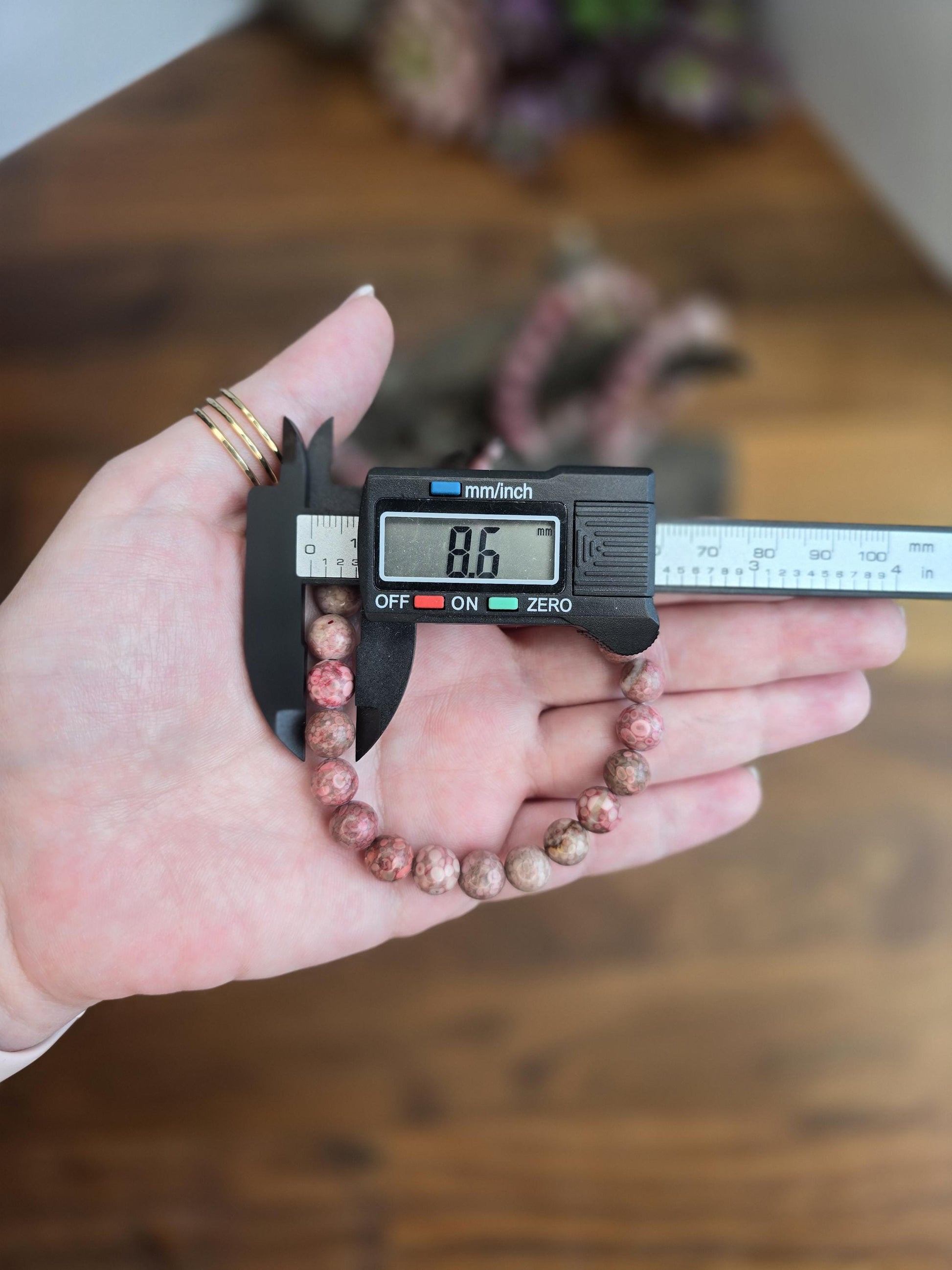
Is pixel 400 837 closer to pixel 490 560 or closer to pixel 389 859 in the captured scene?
pixel 389 859

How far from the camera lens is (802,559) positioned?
141 centimetres

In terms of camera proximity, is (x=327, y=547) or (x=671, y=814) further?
(x=671, y=814)

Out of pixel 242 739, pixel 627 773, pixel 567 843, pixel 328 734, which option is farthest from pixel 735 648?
pixel 242 739

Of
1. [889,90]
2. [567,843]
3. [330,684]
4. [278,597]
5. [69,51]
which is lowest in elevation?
[567,843]

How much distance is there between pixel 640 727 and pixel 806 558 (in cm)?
34

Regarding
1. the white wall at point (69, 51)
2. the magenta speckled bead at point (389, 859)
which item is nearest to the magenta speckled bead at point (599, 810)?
the magenta speckled bead at point (389, 859)

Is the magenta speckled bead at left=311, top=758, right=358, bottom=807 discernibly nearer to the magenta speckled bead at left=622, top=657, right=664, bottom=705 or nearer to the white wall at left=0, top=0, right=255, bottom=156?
the magenta speckled bead at left=622, top=657, right=664, bottom=705

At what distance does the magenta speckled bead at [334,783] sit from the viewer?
137 cm

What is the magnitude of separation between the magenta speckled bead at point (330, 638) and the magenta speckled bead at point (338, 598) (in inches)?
0.7

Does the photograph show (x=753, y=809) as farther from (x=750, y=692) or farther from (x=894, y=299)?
(x=894, y=299)

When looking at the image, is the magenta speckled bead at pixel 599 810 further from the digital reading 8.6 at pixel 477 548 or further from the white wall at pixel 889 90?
the white wall at pixel 889 90

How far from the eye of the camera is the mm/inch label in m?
1.40

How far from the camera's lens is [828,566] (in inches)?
55.4

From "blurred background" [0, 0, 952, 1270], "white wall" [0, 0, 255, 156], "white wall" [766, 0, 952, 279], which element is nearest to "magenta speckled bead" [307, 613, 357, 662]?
"blurred background" [0, 0, 952, 1270]
